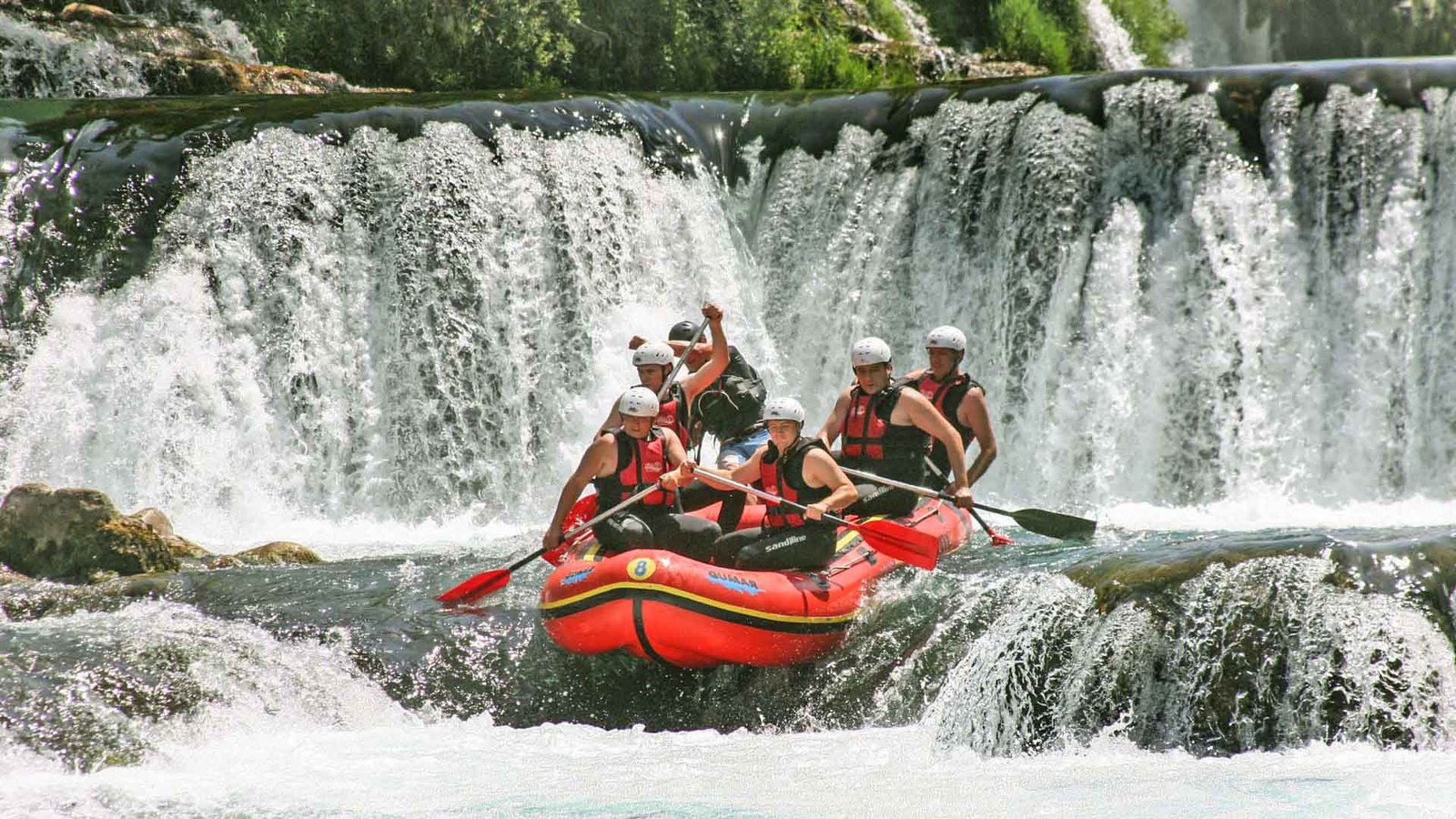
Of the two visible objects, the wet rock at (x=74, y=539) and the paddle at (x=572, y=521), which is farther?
the wet rock at (x=74, y=539)

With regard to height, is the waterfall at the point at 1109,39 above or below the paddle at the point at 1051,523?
above

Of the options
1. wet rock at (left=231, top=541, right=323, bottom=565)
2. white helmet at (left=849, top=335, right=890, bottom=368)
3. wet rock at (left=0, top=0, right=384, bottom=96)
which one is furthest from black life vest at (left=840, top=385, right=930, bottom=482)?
wet rock at (left=0, top=0, right=384, bottom=96)

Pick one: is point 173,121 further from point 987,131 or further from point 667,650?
point 667,650

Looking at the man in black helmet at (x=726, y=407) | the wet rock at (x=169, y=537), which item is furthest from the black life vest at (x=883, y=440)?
the wet rock at (x=169, y=537)

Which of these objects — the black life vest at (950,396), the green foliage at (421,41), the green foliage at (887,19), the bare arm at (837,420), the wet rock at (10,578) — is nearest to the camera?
the bare arm at (837,420)

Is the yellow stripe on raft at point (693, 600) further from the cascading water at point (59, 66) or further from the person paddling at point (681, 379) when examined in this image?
the cascading water at point (59, 66)

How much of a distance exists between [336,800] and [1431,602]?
156 inches

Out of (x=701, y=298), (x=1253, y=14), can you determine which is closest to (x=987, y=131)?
(x=701, y=298)

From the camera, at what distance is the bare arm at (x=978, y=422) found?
8.72 metres

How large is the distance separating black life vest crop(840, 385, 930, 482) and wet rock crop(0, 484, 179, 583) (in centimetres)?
378

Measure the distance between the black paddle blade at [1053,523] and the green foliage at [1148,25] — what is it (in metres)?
13.9

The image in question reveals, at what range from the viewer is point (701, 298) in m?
13.1

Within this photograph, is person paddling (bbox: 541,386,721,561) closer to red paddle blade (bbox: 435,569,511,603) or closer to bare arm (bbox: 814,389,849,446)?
red paddle blade (bbox: 435,569,511,603)

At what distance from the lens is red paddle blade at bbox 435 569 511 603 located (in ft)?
25.4
